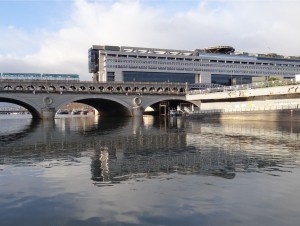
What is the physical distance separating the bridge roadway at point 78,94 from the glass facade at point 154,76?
1979 inches

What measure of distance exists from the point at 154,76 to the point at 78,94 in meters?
80.5

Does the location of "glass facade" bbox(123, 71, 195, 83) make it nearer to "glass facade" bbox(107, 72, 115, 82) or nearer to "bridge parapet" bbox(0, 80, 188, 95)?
"glass facade" bbox(107, 72, 115, 82)

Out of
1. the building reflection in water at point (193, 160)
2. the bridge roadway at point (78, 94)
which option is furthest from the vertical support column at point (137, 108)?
the building reflection in water at point (193, 160)

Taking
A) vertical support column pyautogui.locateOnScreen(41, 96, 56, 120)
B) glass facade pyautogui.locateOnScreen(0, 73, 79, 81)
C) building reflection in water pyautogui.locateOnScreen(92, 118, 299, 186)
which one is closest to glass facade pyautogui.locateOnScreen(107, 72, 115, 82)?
glass facade pyautogui.locateOnScreen(0, 73, 79, 81)

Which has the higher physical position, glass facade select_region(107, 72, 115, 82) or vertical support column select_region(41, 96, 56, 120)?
glass facade select_region(107, 72, 115, 82)

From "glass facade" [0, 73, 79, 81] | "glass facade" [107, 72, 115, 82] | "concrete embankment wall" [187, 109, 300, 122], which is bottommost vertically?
"concrete embankment wall" [187, 109, 300, 122]

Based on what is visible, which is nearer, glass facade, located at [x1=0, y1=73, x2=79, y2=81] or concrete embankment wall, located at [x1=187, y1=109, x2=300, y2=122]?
concrete embankment wall, located at [x1=187, y1=109, x2=300, y2=122]

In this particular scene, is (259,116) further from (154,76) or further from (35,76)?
(154,76)

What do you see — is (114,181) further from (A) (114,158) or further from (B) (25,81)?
(B) (25,81)

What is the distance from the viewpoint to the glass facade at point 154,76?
186750 millimetres

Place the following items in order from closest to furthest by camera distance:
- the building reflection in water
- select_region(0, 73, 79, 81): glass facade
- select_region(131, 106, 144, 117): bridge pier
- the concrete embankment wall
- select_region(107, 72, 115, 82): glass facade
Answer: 1. the building reflection in water
2. the concrete embankment wall
3. select_region(0, 73, 79, 81): glass facade
4. select_region(131, 106, 144, 117): bridge pier
5. select_region(107, 72, 115, 82): glass facade

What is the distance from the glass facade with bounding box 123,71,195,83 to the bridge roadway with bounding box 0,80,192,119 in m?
50.3

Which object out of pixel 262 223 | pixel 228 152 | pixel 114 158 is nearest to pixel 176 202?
pixel 262 223

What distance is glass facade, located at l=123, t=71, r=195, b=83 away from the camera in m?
187
